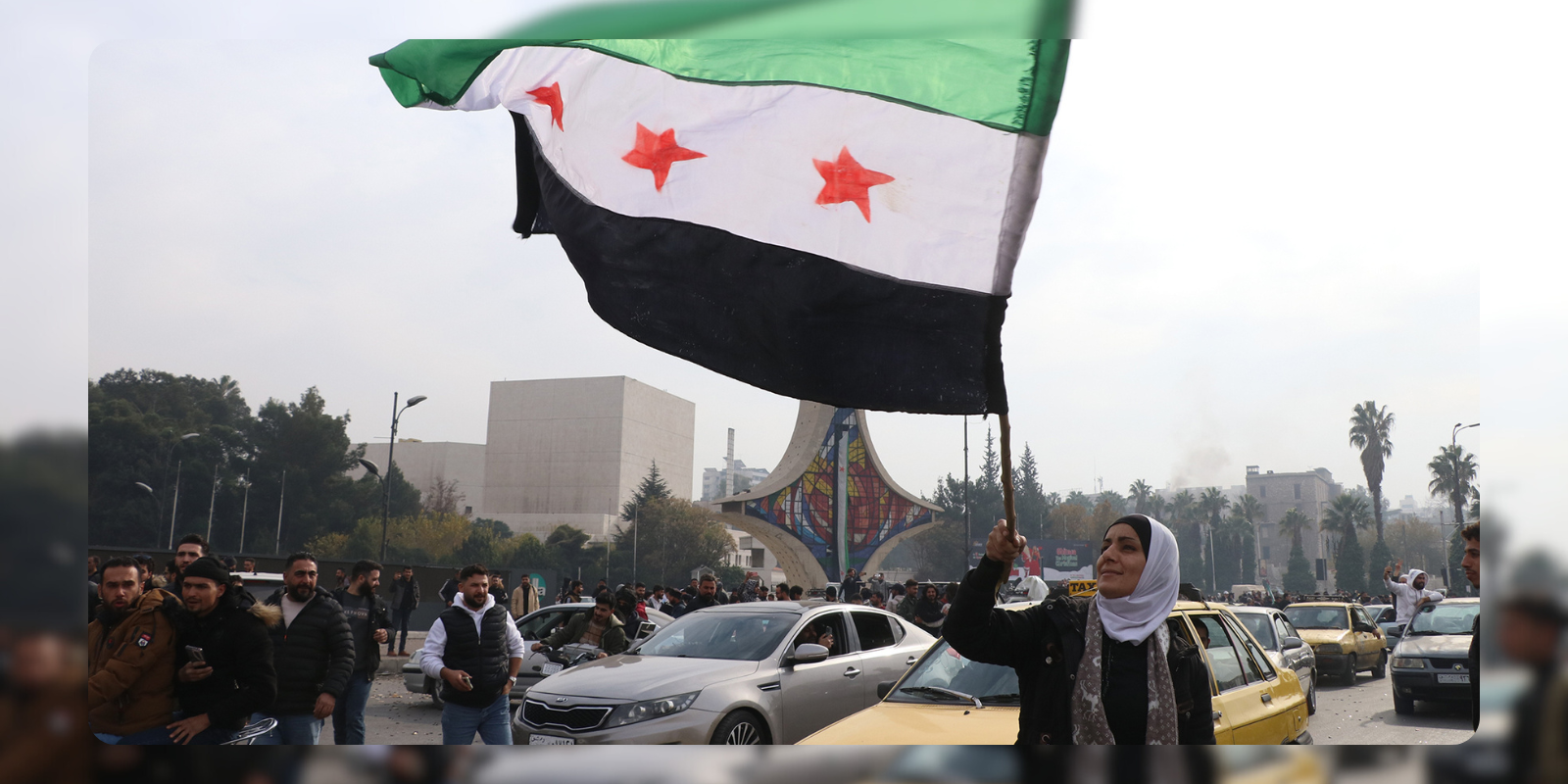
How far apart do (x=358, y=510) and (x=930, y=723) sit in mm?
49450

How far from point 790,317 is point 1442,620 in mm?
14650

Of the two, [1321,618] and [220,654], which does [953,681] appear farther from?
[1321,618]

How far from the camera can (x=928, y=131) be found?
2.53m

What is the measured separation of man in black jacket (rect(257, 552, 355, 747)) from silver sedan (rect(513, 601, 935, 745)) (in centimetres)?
162

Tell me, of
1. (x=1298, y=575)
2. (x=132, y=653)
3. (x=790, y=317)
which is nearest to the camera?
(x=790, y=317)

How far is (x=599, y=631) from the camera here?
10.3 meters

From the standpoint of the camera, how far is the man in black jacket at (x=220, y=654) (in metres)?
→ 4.42

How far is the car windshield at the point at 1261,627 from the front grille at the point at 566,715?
8129mm

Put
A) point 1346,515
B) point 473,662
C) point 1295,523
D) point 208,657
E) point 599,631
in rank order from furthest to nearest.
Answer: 1. point 1295,523
2. point 1346,515
3. point 599,631
4. point 473,662
5. point 208,657

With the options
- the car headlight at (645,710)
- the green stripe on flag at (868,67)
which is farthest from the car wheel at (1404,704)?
the green stripe on flag at (868,67)

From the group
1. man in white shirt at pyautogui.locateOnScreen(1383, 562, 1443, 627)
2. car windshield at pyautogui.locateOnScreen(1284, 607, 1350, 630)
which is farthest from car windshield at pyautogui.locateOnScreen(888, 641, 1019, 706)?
car windshield at pyautogui.locateOnScreen(1284, 607, 1350, 630)

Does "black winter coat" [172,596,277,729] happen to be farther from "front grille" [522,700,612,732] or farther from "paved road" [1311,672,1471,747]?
"paved road" [1311,672,1471,747]

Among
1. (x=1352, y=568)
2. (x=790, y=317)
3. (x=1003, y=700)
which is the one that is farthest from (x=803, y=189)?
(x=1352, y=568)

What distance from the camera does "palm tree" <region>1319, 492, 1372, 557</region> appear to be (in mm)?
38241
